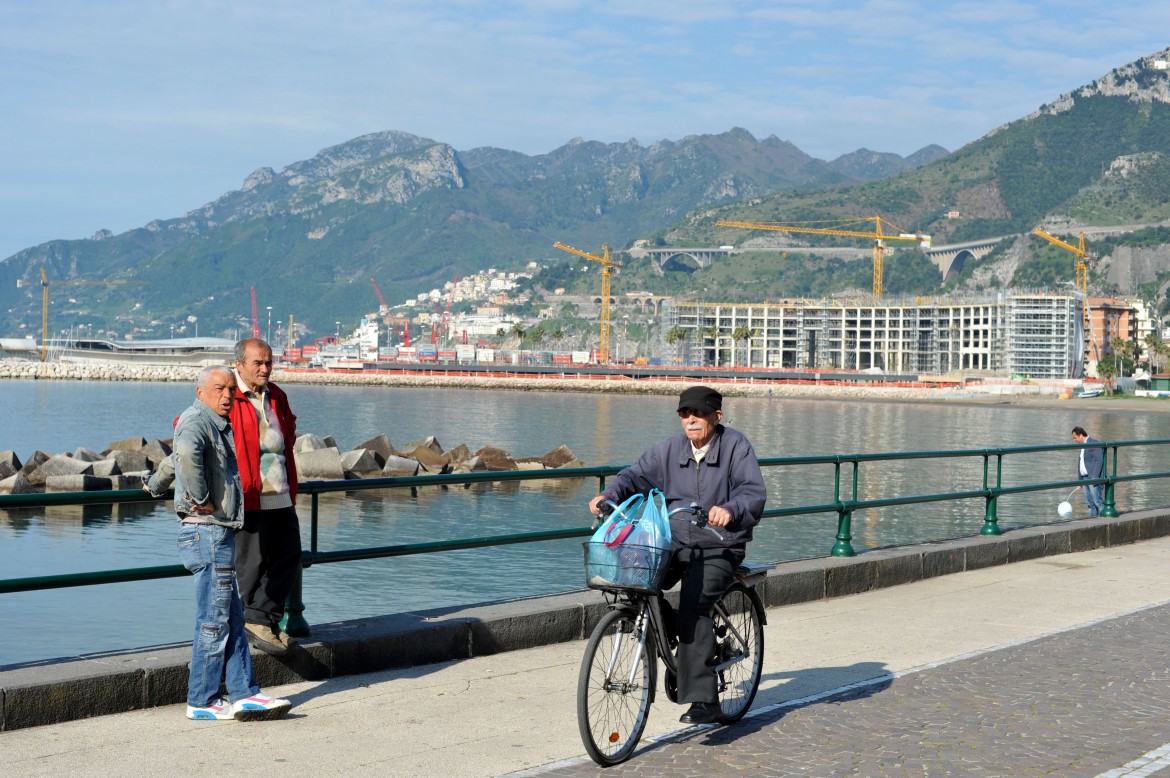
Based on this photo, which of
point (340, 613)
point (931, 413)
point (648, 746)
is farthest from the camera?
point (931, 413)

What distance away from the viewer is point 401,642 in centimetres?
832

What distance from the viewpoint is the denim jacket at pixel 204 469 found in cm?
650

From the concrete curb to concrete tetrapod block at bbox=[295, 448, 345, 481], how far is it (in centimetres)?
2463

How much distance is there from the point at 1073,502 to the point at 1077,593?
21.6m

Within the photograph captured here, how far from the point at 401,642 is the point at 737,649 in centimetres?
231

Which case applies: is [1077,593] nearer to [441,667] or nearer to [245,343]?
[441,667]

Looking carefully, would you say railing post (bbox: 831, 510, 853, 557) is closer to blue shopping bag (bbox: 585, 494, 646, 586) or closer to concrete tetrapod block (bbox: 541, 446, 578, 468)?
blue shopping bag (bbox: 585, 494, 646, 586)

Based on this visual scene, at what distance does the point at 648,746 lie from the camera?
6812 mm

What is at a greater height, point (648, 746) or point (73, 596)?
point (648, 746)

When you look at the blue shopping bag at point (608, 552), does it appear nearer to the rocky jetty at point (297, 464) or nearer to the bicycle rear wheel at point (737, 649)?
the bicycle rear wheel at point (737, 649)

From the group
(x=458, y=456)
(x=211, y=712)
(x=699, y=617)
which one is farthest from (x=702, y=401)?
(x=458, y=456)

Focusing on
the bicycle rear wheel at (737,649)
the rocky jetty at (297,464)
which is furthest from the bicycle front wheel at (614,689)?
the rocky jetty at (297,464)

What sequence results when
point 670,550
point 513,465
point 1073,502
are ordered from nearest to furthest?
point 670,550, point 1073,502, point 513,465

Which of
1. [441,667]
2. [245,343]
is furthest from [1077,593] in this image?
[245,343]
